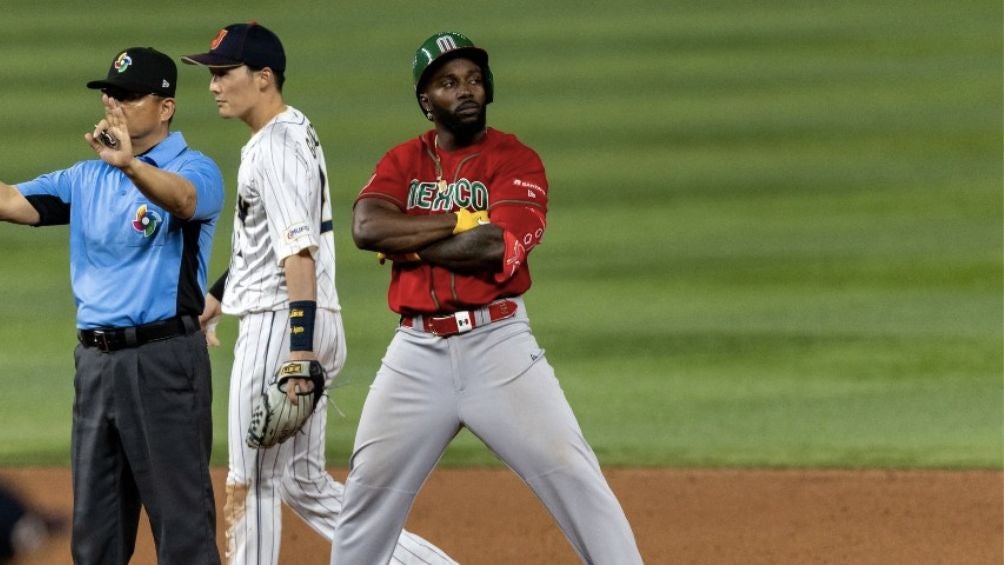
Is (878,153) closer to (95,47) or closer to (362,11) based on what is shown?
(362,11)

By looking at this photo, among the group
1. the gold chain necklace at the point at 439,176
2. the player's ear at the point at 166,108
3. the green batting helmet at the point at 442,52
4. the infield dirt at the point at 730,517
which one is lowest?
the infield dirt at the point at 730,517

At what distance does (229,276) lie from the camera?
4.48 metres

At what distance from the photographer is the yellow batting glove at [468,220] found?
382 centimetres

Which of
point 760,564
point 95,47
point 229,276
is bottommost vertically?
point 760,564

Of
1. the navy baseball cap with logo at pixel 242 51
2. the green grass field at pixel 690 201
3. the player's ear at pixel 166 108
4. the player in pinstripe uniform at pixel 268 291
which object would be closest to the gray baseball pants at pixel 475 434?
the player in pinstripe uniform at pixel 268 291

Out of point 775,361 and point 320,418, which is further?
point 775,361

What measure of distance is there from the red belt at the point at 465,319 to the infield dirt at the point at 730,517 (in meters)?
1.86

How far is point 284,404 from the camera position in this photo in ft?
13.1

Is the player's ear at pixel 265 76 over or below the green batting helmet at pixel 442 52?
below

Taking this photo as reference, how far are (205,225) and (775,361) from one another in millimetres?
4966

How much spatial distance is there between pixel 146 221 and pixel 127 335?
31 centimetres

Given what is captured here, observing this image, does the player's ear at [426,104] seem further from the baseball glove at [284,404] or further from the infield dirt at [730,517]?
the infield dirt at [730,517]

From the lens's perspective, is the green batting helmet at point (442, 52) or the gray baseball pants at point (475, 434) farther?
the green batting helmet at point (442, 52)

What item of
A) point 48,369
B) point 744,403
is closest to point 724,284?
point 744,403
